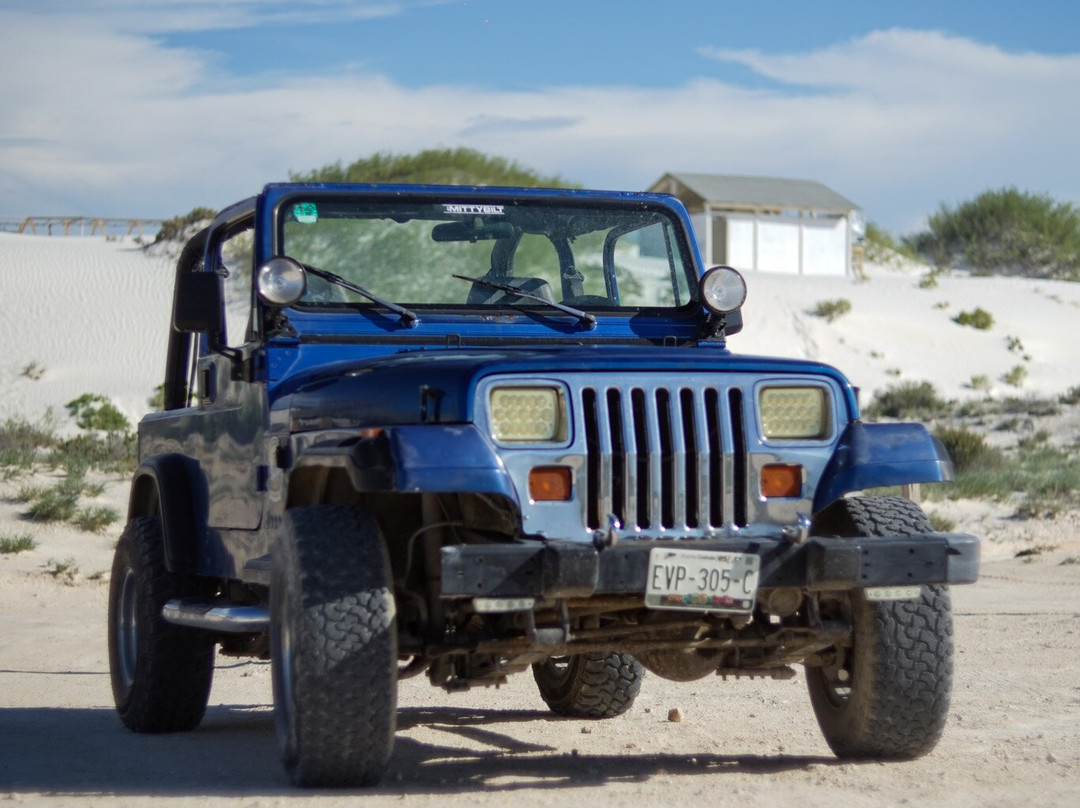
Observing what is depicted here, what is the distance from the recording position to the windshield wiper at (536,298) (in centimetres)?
605

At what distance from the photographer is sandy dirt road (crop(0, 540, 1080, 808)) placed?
15.9ft

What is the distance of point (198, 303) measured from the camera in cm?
585

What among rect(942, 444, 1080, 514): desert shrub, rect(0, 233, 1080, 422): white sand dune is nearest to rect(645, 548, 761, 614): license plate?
rect(942, 444, 1080, 514): desert shrub

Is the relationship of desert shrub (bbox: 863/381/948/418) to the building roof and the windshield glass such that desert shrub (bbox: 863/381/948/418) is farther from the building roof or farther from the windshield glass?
the windshield glass

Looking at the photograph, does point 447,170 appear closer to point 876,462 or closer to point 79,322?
point 79,322

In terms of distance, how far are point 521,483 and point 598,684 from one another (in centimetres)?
245

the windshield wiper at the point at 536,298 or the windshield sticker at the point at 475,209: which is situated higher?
the windshield sticker at the point at 475,209

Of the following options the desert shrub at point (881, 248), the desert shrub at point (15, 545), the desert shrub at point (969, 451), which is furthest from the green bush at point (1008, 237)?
the desert shrub at point (15, 545)

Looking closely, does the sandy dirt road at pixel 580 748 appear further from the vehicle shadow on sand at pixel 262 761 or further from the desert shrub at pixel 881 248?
the desert shrub at pixel 881 248

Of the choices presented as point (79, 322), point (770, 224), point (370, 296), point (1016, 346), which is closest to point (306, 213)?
point (370, 296)

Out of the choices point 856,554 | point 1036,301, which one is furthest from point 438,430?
point 1036,301

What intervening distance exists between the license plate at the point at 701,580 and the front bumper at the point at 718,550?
0.03 meters

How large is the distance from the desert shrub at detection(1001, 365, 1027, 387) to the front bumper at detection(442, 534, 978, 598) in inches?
1208

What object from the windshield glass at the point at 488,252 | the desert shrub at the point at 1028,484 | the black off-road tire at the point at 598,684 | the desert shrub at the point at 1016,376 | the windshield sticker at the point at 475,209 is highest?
the windshield sticker at the point at 475,209
